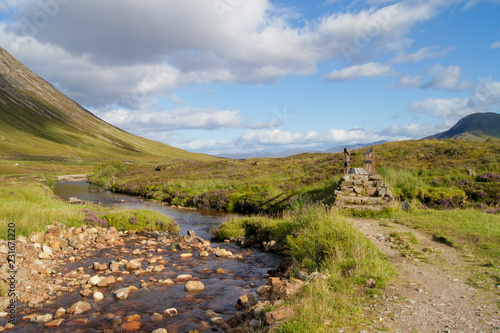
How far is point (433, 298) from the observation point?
645 centimetres

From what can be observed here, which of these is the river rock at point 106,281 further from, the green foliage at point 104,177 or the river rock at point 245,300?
the green foliage at point 104,177

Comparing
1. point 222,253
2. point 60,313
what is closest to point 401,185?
point 222,253

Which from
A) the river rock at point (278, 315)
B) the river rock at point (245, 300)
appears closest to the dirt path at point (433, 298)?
the river rock at point (278, 315)

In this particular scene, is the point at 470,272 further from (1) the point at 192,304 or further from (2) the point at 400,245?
(1) the point at 192,304

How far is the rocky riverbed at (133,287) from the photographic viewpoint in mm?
7449

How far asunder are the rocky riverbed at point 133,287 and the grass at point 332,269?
1.78ft

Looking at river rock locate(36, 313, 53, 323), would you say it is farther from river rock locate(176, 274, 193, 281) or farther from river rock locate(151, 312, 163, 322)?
river rock locate(176, 274, 193, 281)

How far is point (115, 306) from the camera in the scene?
28.2 ft

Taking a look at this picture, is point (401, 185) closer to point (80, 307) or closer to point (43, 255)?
point (80, 307)

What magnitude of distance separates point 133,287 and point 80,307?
5.92ft

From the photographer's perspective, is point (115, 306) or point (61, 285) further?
point (61, 285)

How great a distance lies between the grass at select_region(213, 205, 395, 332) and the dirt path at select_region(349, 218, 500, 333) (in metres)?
0.45

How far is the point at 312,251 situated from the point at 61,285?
331 inches

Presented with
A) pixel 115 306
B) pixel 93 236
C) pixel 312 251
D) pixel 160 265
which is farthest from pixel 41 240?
pixel 312 251
